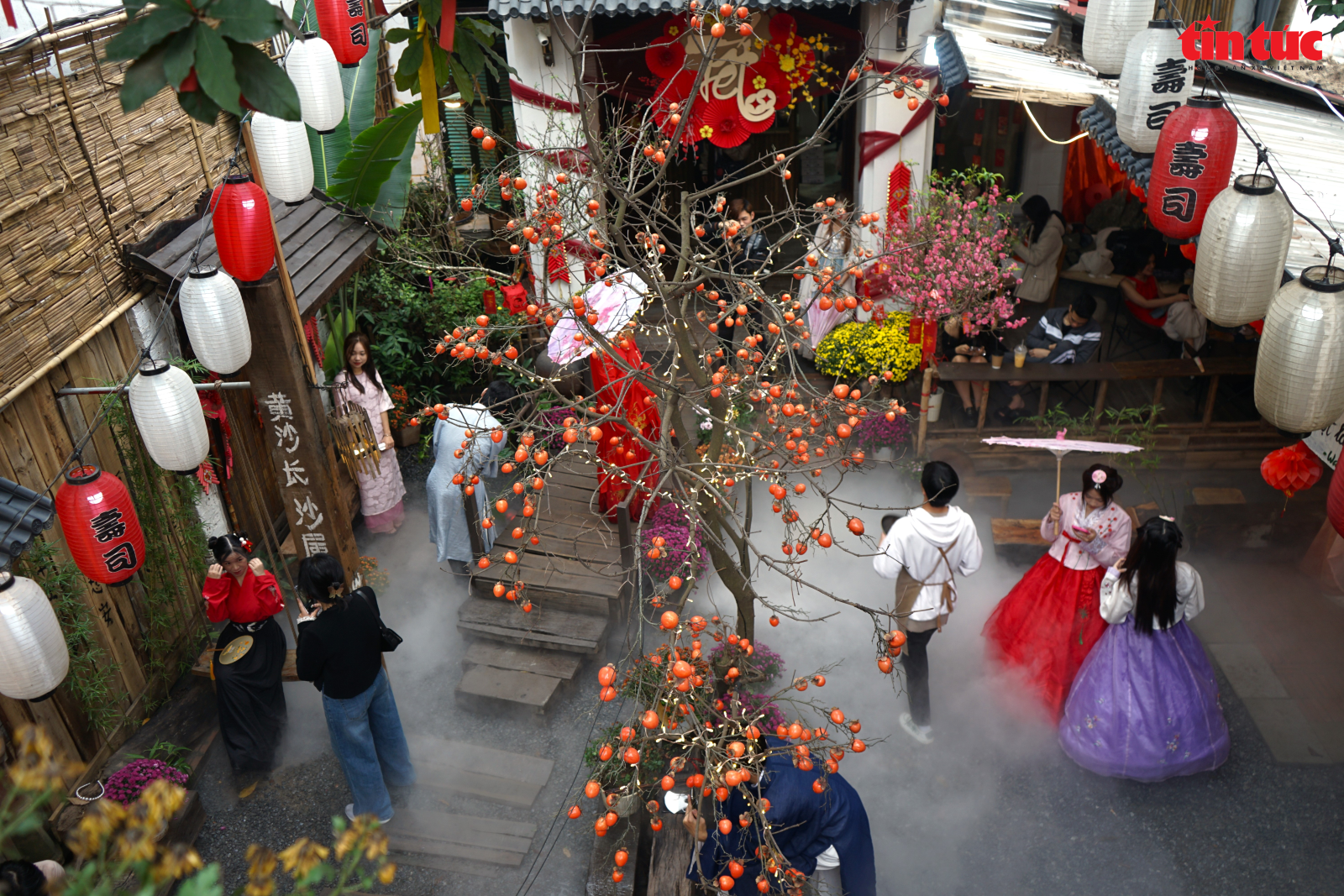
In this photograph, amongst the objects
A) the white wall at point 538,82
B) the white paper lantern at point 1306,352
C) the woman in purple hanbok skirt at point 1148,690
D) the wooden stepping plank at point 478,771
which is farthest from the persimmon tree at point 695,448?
the white wall at point 538,82

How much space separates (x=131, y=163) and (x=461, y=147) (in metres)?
7.28

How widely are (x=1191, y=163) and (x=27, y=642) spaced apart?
7.09 m

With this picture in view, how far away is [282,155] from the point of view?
5797mm

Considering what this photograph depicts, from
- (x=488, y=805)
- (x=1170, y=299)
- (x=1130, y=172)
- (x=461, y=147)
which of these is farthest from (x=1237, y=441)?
(x=461, y=147)

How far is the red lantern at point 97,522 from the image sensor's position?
5.13 m

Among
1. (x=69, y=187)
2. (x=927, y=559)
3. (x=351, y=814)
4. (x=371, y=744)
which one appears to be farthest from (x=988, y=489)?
(x=69, y=187)

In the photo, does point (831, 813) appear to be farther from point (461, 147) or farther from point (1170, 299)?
point (461, 147)

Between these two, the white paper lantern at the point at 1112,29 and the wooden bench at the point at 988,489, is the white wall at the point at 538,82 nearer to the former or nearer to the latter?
the wooden bench at the point at 988,489

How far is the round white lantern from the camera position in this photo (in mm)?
5625

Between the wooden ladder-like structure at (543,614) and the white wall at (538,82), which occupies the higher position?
the white wall at (538,82)

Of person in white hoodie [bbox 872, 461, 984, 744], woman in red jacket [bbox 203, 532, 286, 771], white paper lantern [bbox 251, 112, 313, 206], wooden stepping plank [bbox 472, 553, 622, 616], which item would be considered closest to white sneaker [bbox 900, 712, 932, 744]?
person in white hoodie [bbox 872, 461, 984, 744]

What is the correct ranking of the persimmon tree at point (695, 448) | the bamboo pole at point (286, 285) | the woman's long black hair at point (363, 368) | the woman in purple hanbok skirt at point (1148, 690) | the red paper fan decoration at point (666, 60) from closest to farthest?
1. the persimmon tree at point (695, 448)
2. the woman in purple hanbok skirt at point (1148, 690)
3. the bamboo pole at point (286, 285)
4. the woman's long black hair at point (363, 368)
5. the red paper fan decoration at point (666, 60)

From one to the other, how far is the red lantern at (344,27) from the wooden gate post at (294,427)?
1.61m

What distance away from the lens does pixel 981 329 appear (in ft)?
30.1
